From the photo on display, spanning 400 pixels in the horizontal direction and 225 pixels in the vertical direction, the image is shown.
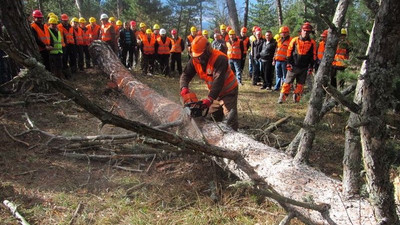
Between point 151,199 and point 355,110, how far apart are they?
214 cm

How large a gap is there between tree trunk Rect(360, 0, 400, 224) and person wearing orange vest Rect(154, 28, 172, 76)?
910 centimetres

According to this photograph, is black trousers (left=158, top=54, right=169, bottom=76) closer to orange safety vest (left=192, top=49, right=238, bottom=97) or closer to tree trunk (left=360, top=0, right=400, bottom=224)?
orange safety vest (left=192, top=49, right=238, bottom=97)

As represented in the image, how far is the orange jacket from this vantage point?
693cm

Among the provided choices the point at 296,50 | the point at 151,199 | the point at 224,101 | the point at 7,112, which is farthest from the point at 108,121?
the point at 296,50

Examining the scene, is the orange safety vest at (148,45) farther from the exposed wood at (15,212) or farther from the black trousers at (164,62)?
the exposed wood at (15,212)

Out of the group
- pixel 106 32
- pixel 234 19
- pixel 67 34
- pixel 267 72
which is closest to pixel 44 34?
pixel 67 34

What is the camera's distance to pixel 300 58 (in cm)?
698

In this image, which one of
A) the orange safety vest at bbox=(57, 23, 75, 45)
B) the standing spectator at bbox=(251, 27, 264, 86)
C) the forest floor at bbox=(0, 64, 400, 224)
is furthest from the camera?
the standing spectator at bbox=(251, 27, 264, 86)

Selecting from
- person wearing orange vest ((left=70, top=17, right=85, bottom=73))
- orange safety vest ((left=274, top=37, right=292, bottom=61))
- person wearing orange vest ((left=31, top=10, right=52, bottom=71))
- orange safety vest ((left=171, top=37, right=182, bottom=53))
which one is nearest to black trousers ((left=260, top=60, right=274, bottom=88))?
orange safety vest ((left=274, top=37, right=292, bottom=61))

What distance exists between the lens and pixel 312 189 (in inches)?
97.5

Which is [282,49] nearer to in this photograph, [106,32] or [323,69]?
[323,69]

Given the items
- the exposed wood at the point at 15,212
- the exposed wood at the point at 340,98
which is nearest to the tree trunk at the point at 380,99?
the exposed wood at the point at 340,98

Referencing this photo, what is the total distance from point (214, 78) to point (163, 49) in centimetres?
651

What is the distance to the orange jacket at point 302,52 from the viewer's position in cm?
693
